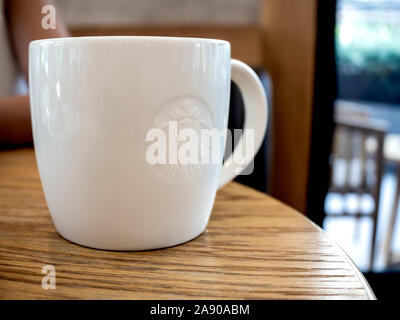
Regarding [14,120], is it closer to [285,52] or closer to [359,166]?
[285,52]

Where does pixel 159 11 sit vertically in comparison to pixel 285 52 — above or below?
above

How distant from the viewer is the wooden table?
0.77 ft

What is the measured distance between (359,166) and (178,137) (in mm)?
1938

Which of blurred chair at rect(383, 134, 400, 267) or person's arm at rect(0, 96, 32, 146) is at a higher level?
person's arm at rect(0, 96, 32, 146)

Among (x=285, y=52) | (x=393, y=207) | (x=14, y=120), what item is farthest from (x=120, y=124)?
(x=393, y=207)

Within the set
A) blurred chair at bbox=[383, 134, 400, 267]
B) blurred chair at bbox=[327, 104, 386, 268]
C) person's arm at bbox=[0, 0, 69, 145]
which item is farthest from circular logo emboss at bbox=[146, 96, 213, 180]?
blurred chair at bbox=[383, 134, 400, 267]

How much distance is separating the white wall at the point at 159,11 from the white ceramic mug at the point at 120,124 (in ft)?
4.24

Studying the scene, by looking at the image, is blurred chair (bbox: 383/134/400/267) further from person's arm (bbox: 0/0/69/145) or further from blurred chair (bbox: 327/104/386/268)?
person's arm (bbox: 0/0/69/145)

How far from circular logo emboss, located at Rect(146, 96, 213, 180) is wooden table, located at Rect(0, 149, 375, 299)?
6 centimetres

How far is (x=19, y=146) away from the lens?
625 mm

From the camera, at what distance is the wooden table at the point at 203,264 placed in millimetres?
235

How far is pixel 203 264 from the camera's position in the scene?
0.27 metres
